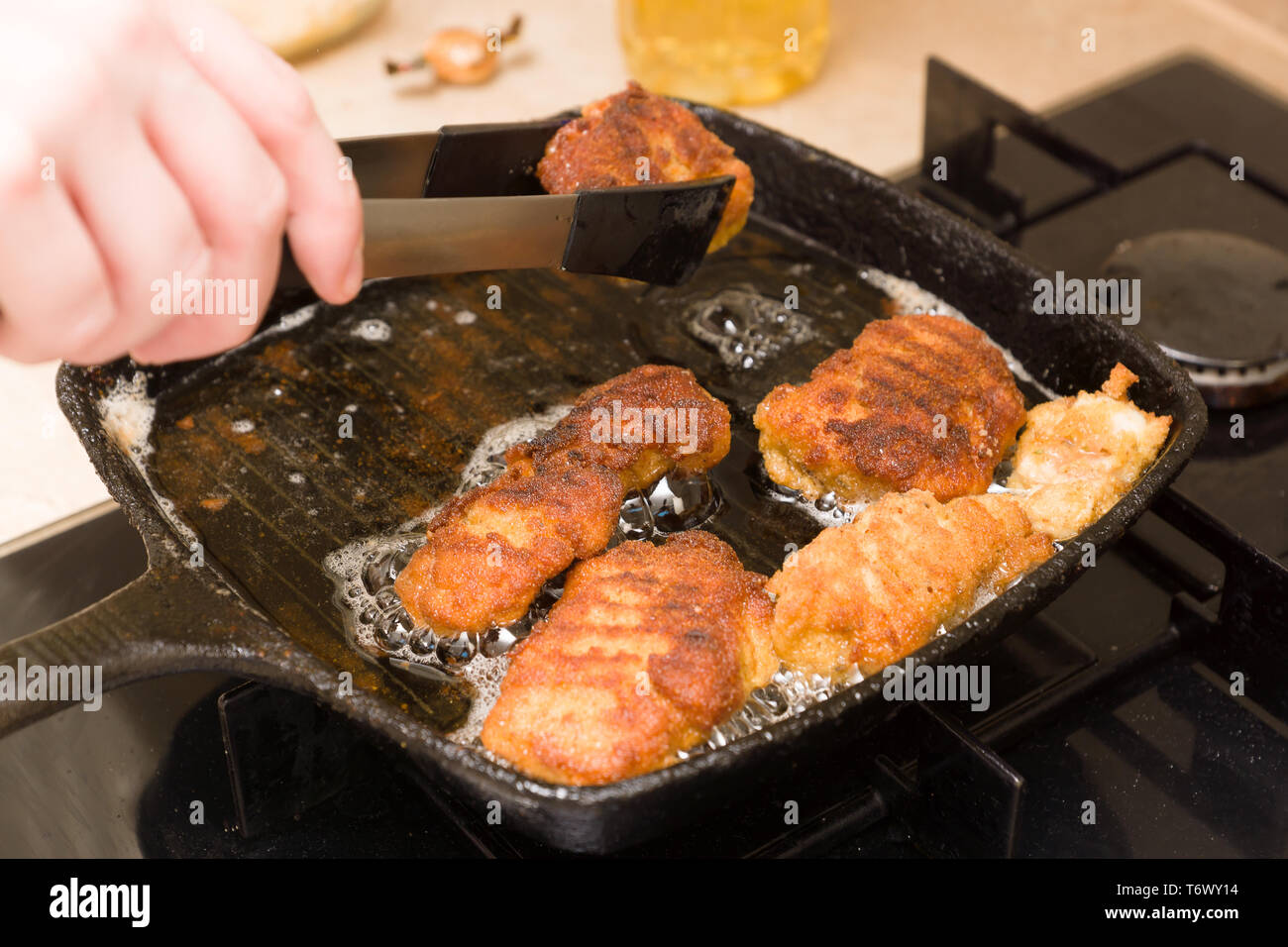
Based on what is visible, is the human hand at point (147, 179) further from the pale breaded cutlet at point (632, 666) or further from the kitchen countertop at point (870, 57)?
the kitchen countertop at point (870, 57)

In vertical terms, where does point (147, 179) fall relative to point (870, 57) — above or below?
above

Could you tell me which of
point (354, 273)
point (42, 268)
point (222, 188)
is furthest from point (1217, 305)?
point (42, 268)

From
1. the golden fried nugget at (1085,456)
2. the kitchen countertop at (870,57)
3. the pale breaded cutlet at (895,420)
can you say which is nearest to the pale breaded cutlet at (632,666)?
the pale breaded cutlet at (895,420)

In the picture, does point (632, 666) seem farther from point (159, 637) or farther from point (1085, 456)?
point (1085, 456)

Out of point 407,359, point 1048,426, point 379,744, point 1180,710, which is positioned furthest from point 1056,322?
point 379,744

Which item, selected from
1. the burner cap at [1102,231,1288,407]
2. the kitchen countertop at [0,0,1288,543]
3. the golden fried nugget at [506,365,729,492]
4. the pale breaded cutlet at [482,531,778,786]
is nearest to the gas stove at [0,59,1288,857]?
the burner cap at [1102,231,1288,407]

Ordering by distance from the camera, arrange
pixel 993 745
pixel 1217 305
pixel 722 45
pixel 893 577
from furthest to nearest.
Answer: pixel 722 45 < pixel 1217 305 < pixel 993 745 < pixel 893 577
